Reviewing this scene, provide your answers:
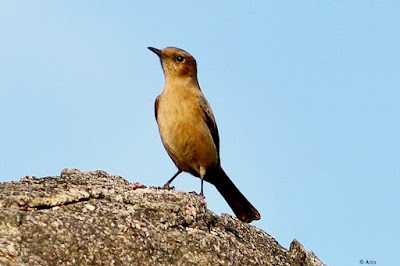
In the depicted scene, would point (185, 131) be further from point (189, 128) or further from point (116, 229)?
point (116, 229)

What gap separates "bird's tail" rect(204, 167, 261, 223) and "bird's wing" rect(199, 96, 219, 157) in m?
0.39

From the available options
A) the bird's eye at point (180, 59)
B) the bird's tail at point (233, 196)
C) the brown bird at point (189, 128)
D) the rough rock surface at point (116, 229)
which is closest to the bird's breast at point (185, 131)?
the brown bird at point (189, 128)

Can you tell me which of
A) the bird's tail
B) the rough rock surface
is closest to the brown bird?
the bird's tail

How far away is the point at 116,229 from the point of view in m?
6.54

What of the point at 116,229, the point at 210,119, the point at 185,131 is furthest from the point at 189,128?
the point at 116,229

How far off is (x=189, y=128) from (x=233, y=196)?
42.7 inches

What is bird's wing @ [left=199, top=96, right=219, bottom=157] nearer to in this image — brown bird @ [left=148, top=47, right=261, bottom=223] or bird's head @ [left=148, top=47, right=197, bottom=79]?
brown bird @ [left=148, top=47, right=261, bottom=223]

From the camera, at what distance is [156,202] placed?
7.21m

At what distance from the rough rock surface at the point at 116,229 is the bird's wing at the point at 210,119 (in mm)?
2654

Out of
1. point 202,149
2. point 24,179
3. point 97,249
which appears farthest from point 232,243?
point 202,149

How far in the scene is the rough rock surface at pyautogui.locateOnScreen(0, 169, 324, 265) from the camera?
20.0ft

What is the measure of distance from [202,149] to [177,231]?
338 centimetres

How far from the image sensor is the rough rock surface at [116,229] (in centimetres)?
610

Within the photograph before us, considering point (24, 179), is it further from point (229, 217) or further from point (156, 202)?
point (229, 217)
